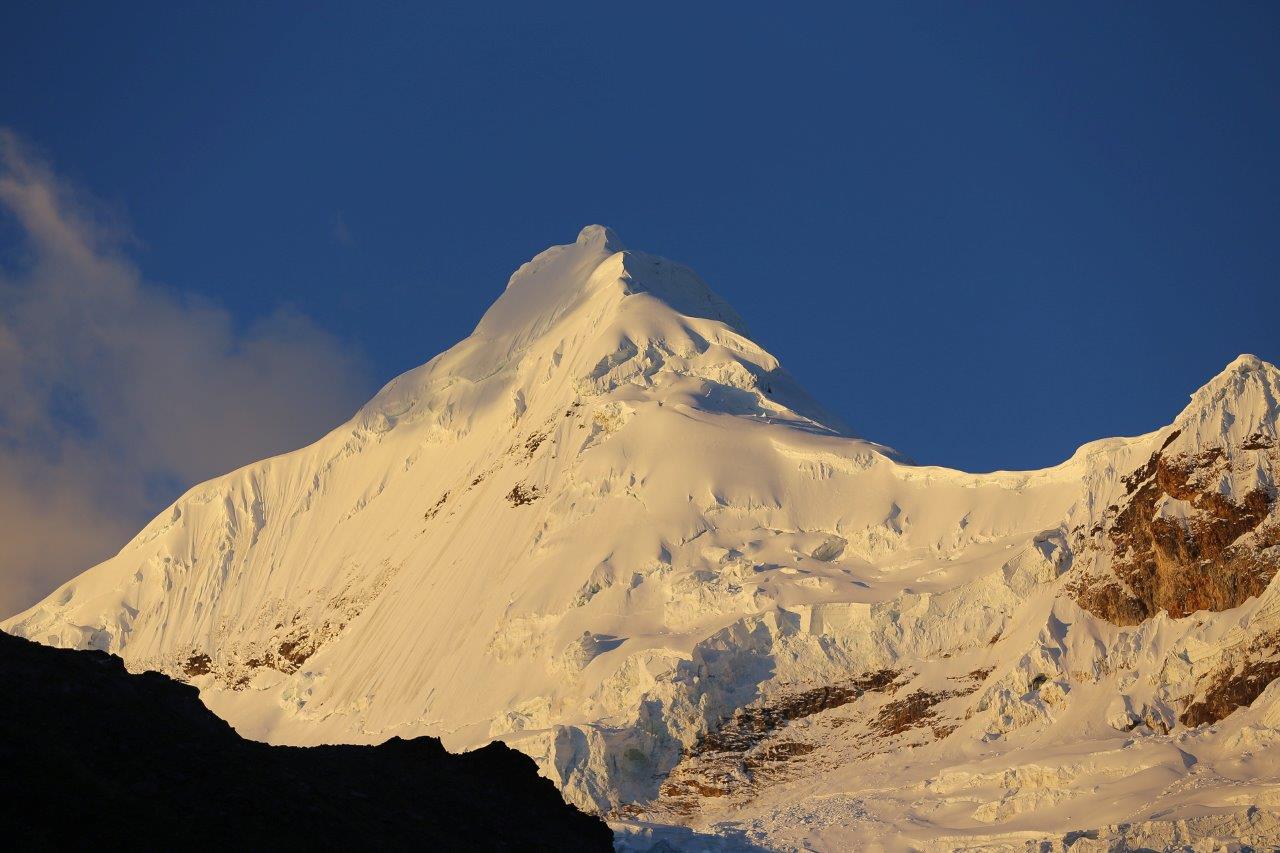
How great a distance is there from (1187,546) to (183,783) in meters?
76.5

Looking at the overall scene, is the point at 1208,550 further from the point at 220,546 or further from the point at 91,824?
the point at 220,546

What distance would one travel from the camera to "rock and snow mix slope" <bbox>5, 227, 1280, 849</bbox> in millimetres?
92500

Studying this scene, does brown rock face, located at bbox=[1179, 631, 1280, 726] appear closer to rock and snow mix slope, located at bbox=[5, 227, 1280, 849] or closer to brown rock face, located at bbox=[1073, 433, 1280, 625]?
rock and snow mix slope, located at bbox=[5, 227, 1280, 849]

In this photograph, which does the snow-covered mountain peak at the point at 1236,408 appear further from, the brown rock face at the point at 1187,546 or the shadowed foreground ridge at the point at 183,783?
the shadowed foreground ridge at the point at 183,783

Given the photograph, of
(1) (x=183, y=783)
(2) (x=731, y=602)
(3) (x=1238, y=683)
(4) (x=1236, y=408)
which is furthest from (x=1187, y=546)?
(1) (x=183, y=783)

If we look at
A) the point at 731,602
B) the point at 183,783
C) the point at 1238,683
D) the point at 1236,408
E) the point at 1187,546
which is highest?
the point at 1236,408

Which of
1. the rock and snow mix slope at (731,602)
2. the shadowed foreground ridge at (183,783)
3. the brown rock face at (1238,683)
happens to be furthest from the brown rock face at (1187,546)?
the shadowed foreground ridge at (183,783)

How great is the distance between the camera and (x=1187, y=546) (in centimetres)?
10144

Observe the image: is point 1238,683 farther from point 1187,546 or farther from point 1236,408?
point 1236,408

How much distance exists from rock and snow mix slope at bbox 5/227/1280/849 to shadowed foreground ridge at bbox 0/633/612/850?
12721 millimetres

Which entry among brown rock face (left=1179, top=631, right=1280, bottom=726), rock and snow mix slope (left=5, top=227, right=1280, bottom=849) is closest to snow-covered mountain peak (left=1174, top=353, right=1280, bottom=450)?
rock and snow mix slope (left=5, top=227, right=1280, bottom=849)

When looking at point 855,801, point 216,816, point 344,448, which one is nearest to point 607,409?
point 344,448

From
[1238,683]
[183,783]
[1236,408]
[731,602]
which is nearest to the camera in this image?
[183,783]

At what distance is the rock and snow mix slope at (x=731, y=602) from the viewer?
303 ft
